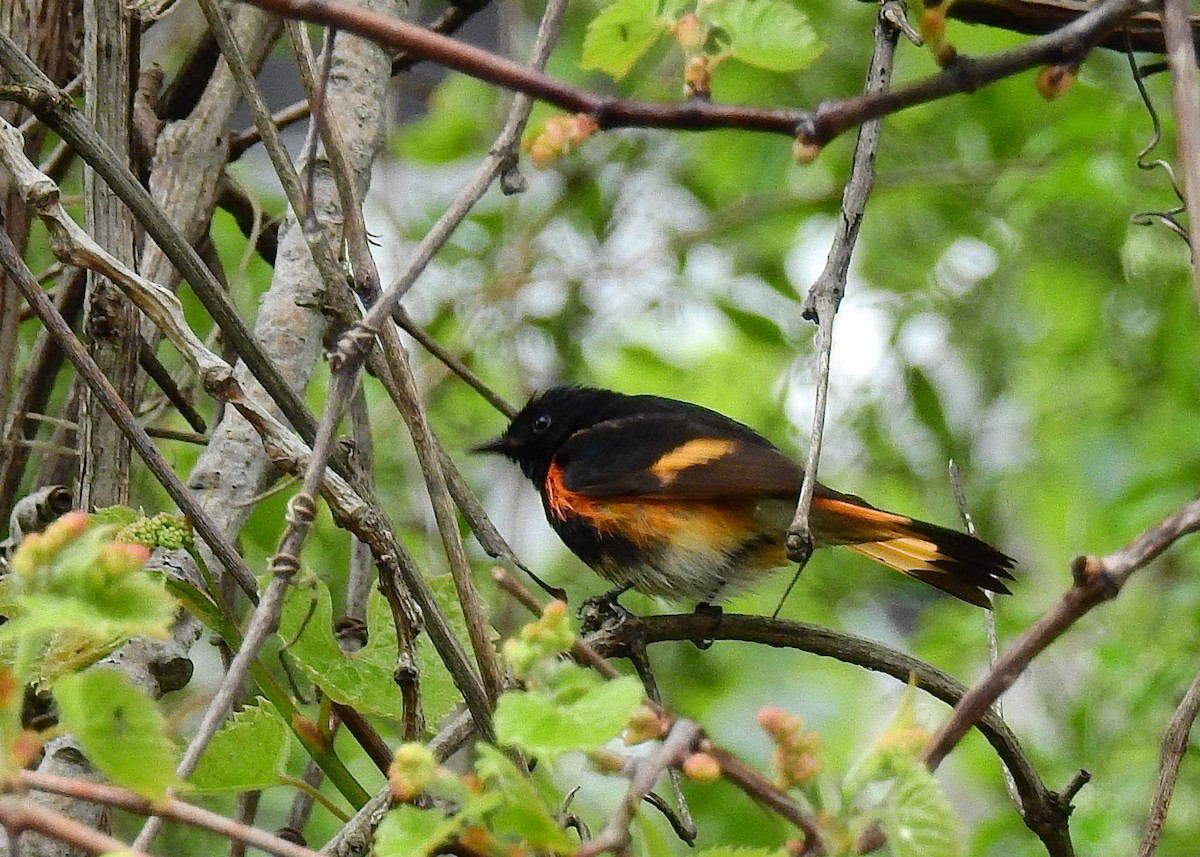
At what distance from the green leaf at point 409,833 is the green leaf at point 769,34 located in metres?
1.09

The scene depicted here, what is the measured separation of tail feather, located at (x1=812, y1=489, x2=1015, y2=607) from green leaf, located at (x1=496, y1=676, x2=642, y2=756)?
1.74m

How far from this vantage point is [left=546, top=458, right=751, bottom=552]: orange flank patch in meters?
3.76

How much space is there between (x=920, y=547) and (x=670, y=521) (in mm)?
713

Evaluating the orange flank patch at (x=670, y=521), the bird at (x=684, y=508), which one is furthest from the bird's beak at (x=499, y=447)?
the orange flank patch at (x=670, y=521)

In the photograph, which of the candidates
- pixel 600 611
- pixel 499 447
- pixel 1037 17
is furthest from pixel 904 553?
pixel 1037 17

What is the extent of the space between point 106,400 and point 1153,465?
3.07m

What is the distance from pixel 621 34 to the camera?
6.34 feet

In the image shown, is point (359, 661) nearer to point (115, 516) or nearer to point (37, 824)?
point (115, 516)

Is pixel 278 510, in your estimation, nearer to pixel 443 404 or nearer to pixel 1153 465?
pixel 443 404

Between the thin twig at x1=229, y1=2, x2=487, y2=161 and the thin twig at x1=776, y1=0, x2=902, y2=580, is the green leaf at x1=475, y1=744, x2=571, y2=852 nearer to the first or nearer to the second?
the thin twig at x1=776, y1=0, x2=902, y2=580

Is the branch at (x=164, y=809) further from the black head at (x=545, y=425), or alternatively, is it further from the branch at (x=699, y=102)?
the black head at (x=545, y=425)

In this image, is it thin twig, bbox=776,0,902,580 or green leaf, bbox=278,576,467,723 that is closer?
thin twig, bbox=776,0,902,580

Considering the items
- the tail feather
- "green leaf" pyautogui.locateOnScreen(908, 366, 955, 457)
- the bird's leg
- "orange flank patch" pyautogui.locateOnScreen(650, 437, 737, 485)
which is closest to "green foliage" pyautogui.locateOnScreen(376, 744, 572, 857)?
the tail feather

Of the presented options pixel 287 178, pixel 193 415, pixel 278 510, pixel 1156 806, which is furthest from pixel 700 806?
pixel 287 178
